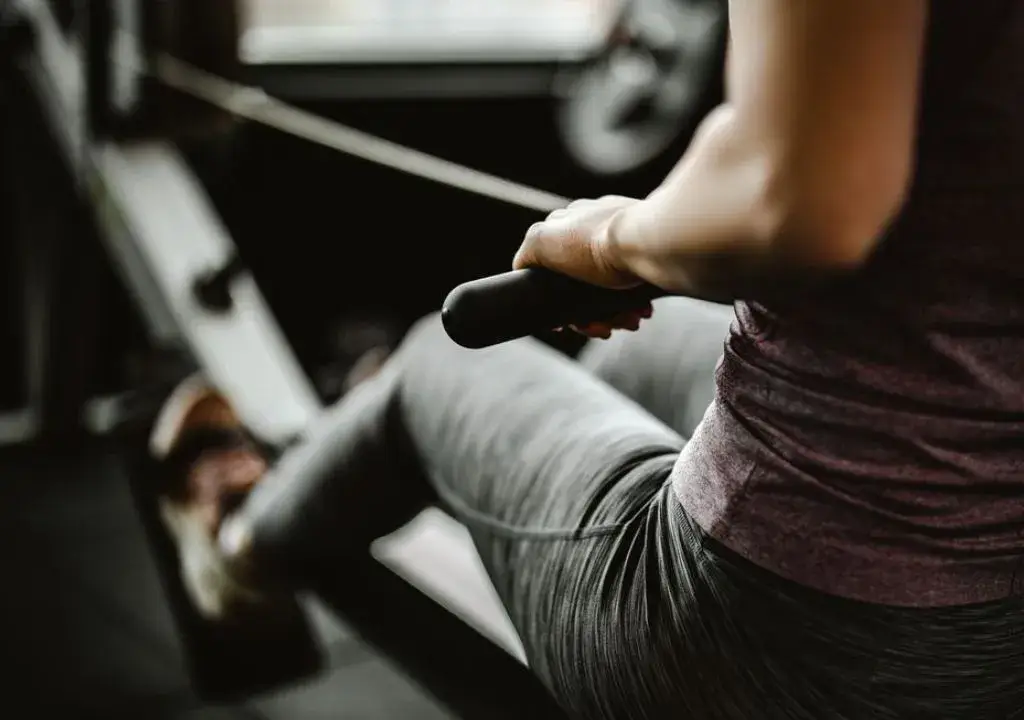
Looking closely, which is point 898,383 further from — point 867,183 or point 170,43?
point 170,43

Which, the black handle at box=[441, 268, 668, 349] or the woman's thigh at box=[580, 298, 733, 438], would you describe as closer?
the black handle at box=[441, 268, 668, 349]

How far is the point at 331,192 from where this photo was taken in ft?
9.58

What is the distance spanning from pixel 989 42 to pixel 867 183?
102 mm

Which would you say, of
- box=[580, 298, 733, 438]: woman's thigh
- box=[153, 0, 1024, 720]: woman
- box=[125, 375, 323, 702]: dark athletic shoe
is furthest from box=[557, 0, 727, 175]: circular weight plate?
box=[153, 0, 1024, 720]: woman

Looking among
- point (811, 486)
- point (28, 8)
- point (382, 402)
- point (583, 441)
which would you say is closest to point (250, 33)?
point (28, 8)

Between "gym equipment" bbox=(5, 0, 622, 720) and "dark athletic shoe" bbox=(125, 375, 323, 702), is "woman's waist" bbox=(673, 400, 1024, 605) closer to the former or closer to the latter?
"dark athletic shoe" bbox=(125, 375, 323, 702)

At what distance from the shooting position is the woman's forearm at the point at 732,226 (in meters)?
0.52

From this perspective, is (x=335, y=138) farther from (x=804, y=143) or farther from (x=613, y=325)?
(x=804, y=143)

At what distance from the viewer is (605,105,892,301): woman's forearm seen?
0.52 m

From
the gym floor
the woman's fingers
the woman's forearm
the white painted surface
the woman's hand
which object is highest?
the woman's forearm

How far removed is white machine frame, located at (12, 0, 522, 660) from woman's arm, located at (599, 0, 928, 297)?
0.91 metres

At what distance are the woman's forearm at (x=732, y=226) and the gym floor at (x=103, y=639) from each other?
3.93 feet

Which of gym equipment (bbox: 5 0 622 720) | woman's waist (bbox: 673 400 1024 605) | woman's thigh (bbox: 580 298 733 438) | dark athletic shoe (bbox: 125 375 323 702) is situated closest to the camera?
woman's waist (bbox: 673 400 1024 605)

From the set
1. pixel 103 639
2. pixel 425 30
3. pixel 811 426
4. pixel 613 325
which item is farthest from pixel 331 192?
pixel 811 426
